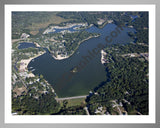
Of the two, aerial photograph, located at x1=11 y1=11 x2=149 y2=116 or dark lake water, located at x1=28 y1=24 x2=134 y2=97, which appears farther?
dark lake water, located at x1=28 y1=24 x2=134 y2=97

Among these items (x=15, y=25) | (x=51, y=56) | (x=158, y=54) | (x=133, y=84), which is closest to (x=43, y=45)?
(x=51, y=56)

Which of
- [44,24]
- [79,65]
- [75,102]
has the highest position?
[44,24]

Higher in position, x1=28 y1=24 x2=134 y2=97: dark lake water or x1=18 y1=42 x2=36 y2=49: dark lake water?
x1=18 y1=42 x2=36 y2=49: dark lake water

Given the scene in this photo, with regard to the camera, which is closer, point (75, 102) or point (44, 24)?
point (75, 102)

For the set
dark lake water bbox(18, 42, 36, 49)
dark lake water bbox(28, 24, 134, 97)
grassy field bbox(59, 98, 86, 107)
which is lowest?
grassy field bbox(59, 98, 86, 107)

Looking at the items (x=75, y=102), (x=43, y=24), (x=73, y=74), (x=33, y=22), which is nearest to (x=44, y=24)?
(x=43, y=24)

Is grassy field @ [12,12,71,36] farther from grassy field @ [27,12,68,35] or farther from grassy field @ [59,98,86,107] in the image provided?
grassy field @ [59,98,86,107]

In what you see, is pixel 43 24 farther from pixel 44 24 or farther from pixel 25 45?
pixel 25 45

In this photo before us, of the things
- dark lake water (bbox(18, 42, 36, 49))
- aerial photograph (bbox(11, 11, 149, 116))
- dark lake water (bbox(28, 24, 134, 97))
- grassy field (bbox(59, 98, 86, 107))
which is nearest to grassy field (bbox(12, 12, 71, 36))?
aerial photograph (bbox(11, 11, 149, 116))

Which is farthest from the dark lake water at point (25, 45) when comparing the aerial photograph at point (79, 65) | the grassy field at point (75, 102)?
the grassy field at point (75, 102)
